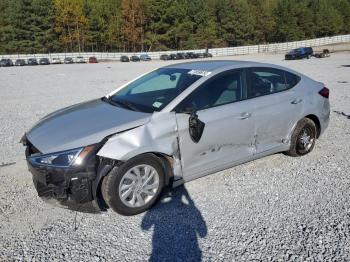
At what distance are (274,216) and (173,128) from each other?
149cm

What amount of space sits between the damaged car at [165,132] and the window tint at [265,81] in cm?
1

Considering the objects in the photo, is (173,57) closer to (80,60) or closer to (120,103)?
(80,60)

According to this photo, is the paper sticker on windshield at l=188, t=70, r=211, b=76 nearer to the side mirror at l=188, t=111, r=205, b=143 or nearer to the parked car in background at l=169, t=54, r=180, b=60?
the side mirror at l=188, t=111, r=205, b=143

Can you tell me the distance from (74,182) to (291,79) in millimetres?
3622

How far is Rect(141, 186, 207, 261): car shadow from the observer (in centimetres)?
328

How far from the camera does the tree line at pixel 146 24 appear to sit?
221 ft

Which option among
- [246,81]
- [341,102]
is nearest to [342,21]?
[341,102]

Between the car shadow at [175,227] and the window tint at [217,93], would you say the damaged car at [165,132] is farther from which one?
the car shadow at [175,227]

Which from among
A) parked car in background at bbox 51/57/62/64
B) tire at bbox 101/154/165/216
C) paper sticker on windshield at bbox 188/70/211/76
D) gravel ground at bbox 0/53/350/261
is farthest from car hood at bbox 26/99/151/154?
parked car in background at bbox 51/57/62/64

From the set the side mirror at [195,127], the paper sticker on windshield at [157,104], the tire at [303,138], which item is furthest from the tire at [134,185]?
the tire at [303,138]

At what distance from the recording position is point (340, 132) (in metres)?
6.95

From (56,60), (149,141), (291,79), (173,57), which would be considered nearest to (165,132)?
(149,141)

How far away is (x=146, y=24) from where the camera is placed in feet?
244

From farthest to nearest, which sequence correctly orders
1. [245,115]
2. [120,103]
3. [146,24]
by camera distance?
[146,24] < [120,103] < [245,115]
